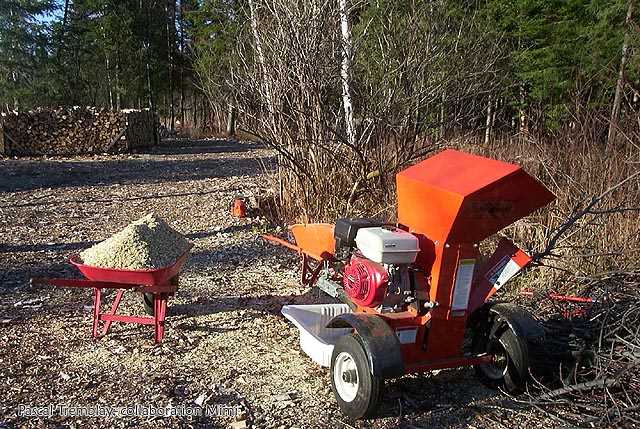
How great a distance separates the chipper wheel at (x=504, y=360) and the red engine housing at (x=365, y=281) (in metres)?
0.81

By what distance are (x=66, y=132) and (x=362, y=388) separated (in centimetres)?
1703

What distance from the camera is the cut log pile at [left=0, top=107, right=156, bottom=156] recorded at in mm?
17156

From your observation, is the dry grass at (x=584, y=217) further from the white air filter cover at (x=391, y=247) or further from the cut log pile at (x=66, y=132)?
the cut log pile at (x=66, y=132)

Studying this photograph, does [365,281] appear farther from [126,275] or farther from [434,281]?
[126,275]

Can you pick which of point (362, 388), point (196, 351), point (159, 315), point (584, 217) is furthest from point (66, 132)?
point (362, 388)

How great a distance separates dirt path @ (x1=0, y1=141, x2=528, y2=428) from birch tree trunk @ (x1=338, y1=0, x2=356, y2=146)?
1851 mm

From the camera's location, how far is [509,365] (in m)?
3.54

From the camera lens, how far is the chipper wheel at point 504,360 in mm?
→ 3486

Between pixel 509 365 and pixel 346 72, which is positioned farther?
pixel 346 72

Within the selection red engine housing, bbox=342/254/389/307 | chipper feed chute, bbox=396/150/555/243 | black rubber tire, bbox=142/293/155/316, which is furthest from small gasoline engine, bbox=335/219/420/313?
black rubber tire, bbox=142/293/155/316

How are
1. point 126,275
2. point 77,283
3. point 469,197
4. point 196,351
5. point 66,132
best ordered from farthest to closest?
point 66,132 → point 196,351 → point 126,275 → point 77,283 → point 469,197

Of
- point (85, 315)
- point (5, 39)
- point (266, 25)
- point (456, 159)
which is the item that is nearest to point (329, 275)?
point (456, 159)

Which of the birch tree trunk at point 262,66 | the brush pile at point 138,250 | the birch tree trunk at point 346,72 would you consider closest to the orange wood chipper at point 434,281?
the brush pile at point 138,250

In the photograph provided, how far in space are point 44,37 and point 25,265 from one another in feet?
74.0
